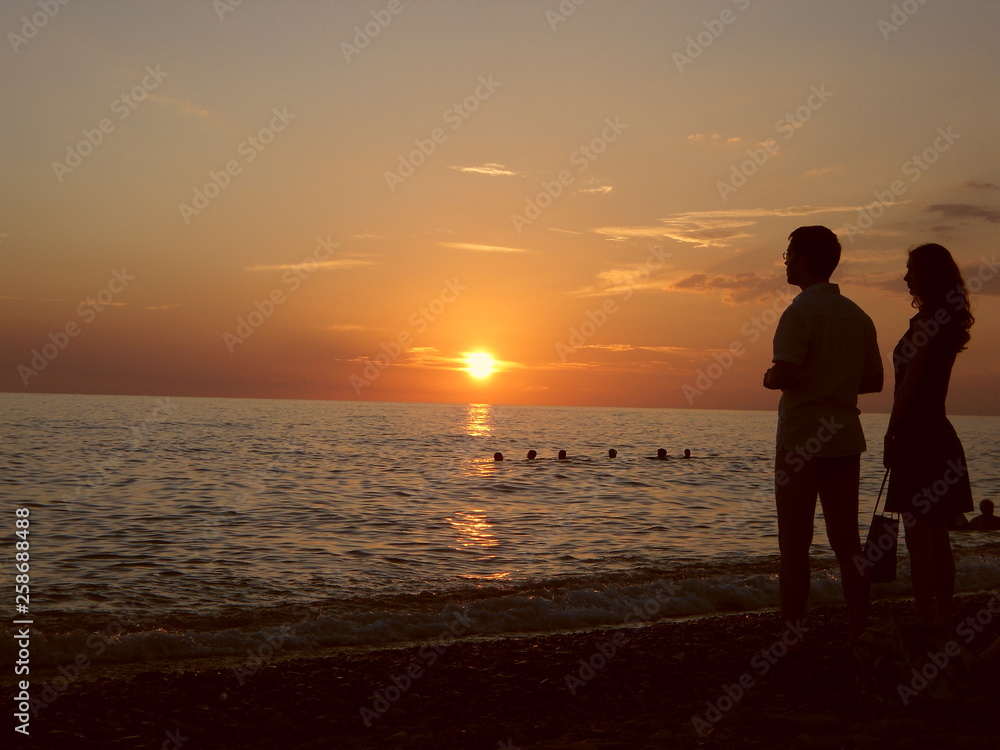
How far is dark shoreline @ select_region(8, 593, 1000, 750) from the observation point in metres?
4.01

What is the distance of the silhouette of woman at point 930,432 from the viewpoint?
15.6 feet

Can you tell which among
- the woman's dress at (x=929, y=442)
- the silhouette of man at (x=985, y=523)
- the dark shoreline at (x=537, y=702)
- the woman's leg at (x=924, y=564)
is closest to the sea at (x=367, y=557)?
the silhouette of man at (x=985, y=523)

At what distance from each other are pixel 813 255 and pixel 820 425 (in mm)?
1087

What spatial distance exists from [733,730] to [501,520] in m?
13.6

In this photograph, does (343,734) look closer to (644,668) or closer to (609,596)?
(644,668)

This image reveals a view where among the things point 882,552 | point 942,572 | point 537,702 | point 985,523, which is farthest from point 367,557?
point 985,523

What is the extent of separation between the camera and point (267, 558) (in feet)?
39.6

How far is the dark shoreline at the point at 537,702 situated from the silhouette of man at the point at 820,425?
631 millimetres

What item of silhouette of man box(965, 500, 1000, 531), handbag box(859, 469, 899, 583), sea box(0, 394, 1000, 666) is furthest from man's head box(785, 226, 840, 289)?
silhouette of man box(965, 500, 1000, 531)

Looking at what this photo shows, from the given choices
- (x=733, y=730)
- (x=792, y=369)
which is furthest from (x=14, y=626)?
(x=792, y=369)

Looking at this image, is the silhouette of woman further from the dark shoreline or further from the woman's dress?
the dark shoreline

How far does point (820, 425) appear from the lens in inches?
179

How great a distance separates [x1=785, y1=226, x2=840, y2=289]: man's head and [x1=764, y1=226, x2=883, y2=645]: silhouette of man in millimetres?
115

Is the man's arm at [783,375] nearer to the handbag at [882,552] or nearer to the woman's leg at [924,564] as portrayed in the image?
the handbag at [882,552]
